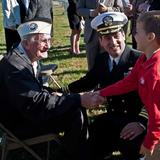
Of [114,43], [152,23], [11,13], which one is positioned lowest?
[11,13]

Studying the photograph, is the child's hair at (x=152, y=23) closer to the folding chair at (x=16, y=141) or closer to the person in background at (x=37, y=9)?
the folding chair at (x=16, y=141)

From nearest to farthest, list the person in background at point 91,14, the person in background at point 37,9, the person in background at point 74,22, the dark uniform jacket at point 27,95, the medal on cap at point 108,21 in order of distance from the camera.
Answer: the dark uniform jacket at point 27,95 < the medal on cap at point 108,21 < the person in background at point 91,14 < the person in background at point 37,9 < the person in background at point 74,22

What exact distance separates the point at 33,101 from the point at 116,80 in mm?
954

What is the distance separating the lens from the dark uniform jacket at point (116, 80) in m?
4.38

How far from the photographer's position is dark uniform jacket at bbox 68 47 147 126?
4379 mm

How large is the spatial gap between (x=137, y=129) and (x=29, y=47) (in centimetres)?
109

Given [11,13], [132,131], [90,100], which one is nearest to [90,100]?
[90,100]

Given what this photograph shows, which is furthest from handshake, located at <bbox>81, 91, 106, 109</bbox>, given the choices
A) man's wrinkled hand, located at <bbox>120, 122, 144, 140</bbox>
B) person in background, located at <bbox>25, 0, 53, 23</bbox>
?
person in background, located at <bbox>25, 0, 53, 23</bbox>

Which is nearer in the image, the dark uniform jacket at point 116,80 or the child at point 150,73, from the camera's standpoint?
the child at point 150,73

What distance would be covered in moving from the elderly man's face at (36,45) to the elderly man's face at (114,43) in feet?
1.86

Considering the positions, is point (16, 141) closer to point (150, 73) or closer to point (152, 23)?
point (150, 73)

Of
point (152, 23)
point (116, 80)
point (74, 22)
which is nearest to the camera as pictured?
point (152, 23)

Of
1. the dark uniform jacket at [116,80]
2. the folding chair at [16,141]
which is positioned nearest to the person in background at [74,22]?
the dark uniform jacket at [116,80]

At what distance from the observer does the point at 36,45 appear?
4074mm
